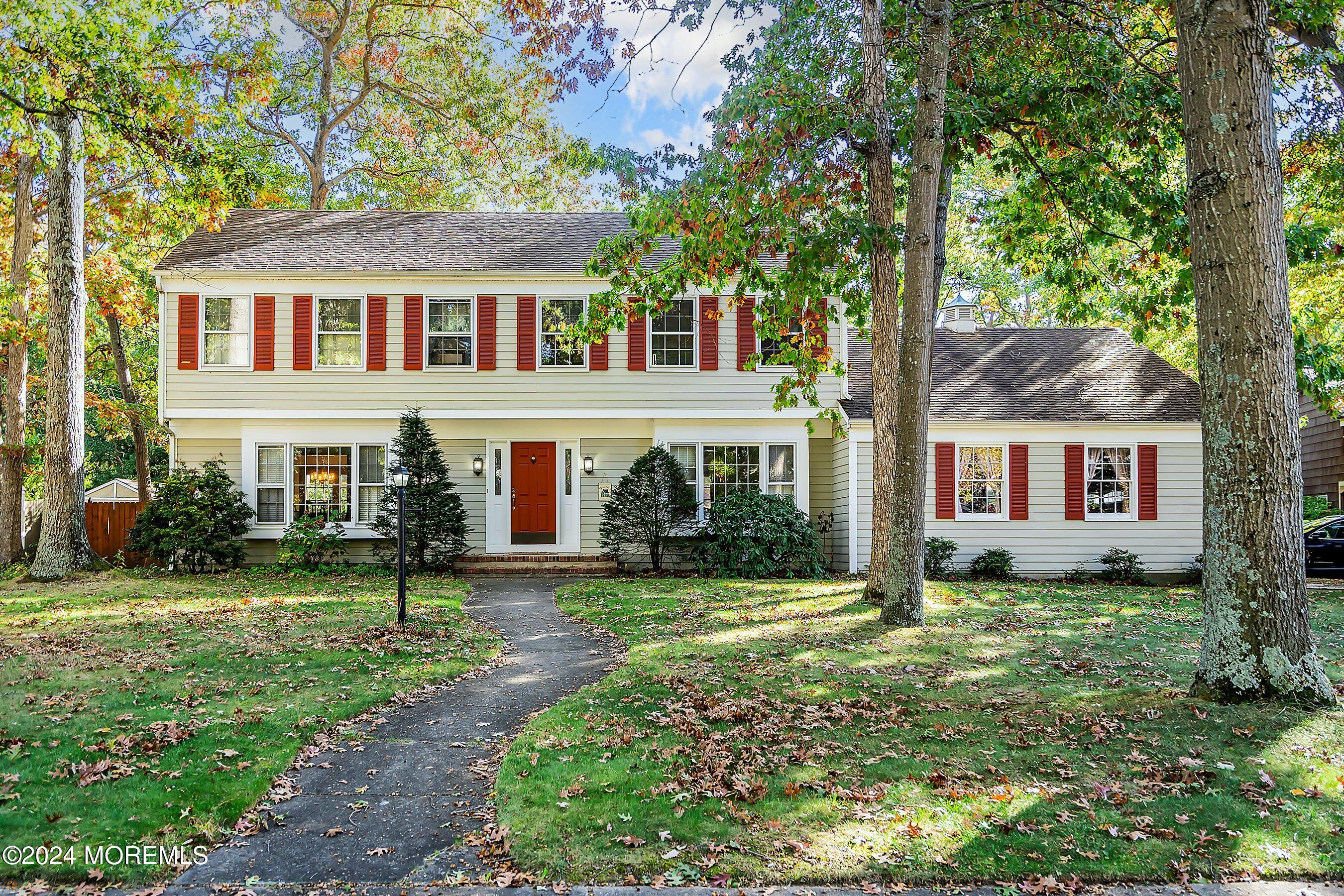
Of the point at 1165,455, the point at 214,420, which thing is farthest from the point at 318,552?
the point at 1165,455

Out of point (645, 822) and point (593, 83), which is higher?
point (593, 83)

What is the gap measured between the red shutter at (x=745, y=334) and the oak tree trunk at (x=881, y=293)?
514 cm

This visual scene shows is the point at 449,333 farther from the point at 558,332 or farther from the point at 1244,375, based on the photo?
the point at 1244,375

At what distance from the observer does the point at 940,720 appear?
5957 millimetres

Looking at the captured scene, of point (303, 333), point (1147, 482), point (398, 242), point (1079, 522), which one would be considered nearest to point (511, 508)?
point (303, 333)

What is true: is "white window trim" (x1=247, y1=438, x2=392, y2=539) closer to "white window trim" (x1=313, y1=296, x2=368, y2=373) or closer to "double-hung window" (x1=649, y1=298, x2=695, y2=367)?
"white window trim" (x1=313, y1=296, x2=368, y2=373)

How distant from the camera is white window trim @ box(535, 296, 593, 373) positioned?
16297 millimetres

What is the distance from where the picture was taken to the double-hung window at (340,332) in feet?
53.1

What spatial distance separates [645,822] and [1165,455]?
1561cm

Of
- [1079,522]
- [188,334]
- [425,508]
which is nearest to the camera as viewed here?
[425,508]

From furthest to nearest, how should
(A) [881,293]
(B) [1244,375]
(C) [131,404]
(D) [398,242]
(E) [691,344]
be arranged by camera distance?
1. (C) [131,404]
2. (D) [398,242]
3. (E) [691,344]
4. (A) [881,293]
5. (B) [1244,375]

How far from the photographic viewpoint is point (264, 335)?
16000 mm

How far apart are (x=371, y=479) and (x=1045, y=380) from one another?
1393 cm

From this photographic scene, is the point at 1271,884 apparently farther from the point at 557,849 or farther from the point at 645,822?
the point at 557,849
